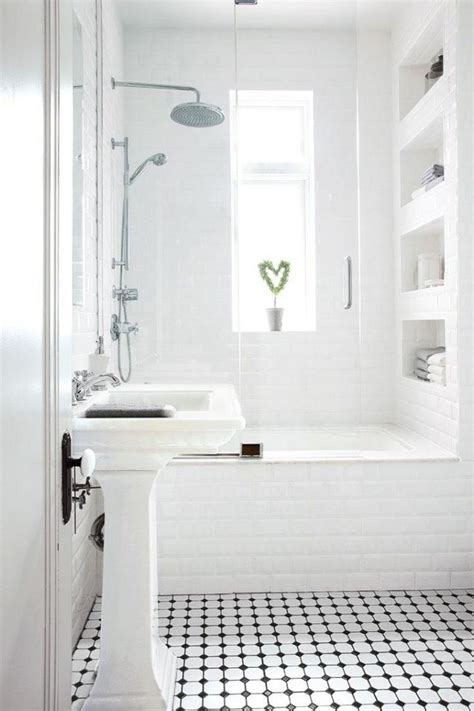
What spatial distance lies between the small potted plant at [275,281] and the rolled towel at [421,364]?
829 mm

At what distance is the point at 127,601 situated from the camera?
1.74 meters

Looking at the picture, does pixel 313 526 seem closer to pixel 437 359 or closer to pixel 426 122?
pixel 437 359

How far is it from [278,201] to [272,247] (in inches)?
10.8

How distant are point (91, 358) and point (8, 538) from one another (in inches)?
73.5

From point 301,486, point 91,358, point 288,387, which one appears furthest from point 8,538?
point 288,387

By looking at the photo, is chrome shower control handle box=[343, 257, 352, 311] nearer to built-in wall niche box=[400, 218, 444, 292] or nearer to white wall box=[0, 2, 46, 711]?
built-in wall niche box=[400, 218, 444, 292]

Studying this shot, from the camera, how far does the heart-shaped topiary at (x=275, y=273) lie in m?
3.26

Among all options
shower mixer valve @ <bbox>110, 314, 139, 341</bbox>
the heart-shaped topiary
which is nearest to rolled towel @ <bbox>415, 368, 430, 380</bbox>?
the heart-shaped topiary

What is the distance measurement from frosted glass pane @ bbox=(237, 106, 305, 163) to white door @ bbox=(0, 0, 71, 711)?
2.51 m

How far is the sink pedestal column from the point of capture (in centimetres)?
173

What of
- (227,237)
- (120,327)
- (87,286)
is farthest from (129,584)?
(227,237)

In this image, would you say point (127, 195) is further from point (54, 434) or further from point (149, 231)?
point (54, 434)

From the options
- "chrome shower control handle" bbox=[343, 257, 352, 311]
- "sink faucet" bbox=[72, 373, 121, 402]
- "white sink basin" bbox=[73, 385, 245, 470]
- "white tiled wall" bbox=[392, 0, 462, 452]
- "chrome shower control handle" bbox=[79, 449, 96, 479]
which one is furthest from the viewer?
"chrome shower control handle" bbox=[343, 257, 352, 311]

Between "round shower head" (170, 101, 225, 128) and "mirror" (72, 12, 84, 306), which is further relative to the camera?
"round shower head" (170, 101, 225, 128)
